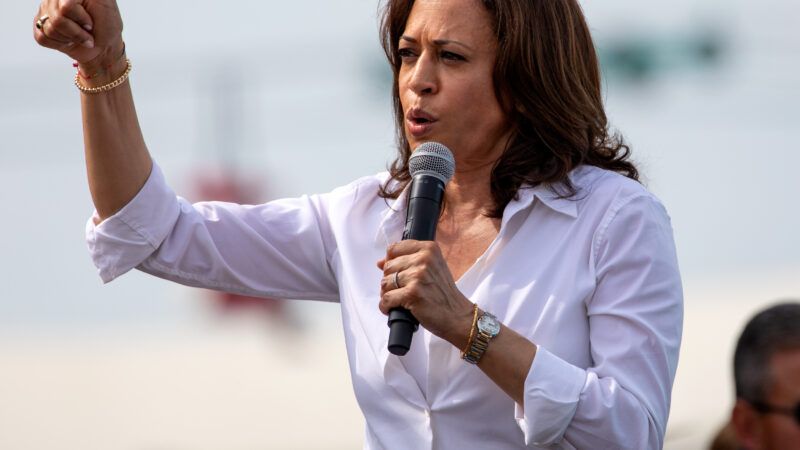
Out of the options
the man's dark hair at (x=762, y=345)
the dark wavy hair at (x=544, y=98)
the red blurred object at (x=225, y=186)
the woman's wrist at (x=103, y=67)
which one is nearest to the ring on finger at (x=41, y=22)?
the woman's wrist at (x=103, y=67)

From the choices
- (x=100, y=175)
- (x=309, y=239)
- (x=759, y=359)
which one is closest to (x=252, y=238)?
(x=309, y=239)

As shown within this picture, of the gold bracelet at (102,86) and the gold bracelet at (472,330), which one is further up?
the gold bracelet at (102,86)

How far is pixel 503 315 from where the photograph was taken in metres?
2.77

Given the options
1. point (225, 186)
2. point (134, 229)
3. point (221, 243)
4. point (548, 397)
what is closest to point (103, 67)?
point (134, 229)

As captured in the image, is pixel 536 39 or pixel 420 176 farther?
pixel 536 39

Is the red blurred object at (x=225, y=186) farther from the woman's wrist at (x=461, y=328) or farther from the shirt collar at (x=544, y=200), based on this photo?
the woman's wrist at (x=461, y=328)

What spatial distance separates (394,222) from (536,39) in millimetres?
460

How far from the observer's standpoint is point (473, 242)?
9.59 ft

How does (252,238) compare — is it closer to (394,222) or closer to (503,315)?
(394,222)

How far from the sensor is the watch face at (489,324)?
2.60 m

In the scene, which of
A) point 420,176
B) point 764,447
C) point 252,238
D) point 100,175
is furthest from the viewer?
point 252,238

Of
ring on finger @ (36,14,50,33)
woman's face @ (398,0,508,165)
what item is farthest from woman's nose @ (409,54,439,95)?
ring on finger @ (36,14,50,33)

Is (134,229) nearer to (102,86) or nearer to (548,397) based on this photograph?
(102,86)

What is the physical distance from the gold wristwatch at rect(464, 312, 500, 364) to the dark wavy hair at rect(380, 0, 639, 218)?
1.16 ft
